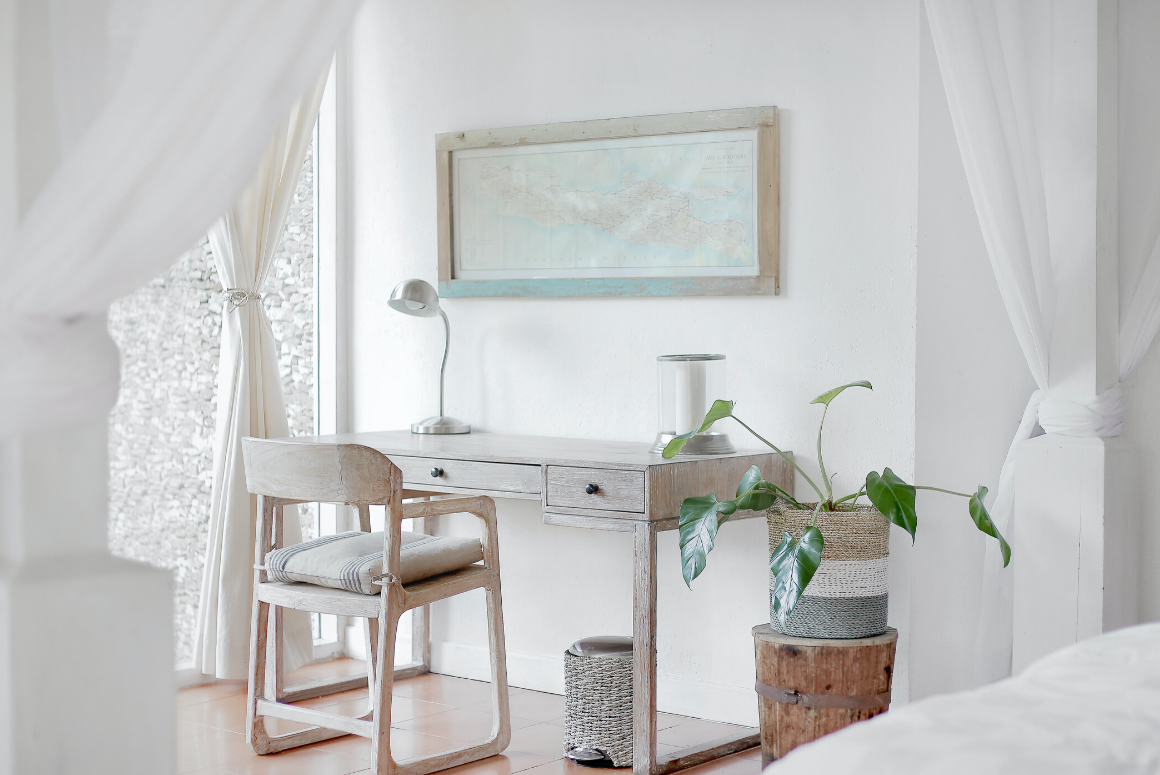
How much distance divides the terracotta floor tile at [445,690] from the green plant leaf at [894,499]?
147cm

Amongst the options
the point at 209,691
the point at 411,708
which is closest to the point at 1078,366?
the point at 411,708

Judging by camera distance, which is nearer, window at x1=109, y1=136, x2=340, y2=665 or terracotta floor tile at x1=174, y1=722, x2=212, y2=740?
terracotta floor tile at x1=174, y1=722, x2=212, y2=740

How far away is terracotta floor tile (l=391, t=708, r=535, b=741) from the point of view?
3.42 meters

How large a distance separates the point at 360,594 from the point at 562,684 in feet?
3.50

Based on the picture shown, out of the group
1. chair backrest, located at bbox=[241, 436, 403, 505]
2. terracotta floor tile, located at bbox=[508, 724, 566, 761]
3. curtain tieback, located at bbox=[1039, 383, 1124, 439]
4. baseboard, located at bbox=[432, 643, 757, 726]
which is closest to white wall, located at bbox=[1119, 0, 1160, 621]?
curtain tieback, located at bbox=[1039, 383, 1124, 439]

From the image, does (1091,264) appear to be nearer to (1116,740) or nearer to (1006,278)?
(1006,278)

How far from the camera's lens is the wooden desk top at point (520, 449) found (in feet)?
10.3

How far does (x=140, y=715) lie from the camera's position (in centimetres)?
146

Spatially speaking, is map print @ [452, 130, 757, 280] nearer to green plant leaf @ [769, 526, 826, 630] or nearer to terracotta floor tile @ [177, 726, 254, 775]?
green plant leaf @ [769, 526, 826, 630]

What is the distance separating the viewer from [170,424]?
152 inches

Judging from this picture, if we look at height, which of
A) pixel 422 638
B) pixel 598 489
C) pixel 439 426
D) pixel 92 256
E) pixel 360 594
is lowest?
pixel 422 638

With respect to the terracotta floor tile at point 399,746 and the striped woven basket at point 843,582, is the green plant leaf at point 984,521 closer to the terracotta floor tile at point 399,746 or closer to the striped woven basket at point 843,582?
the striped woven basket at point 843,582

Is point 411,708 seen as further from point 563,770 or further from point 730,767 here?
point 730,767

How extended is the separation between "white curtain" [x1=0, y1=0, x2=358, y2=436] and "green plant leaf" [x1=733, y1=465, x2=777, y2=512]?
188 centimetres
